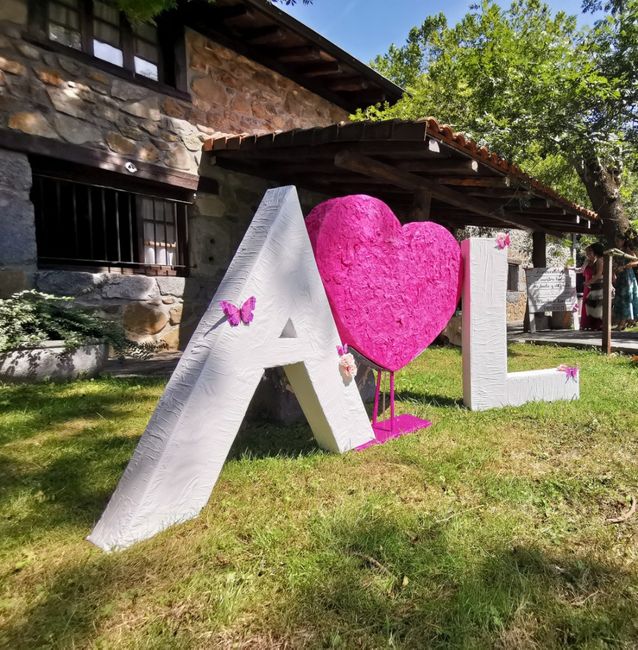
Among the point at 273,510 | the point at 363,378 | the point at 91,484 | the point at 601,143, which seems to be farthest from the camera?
the point at 601,143

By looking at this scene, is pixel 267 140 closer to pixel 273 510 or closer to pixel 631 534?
pixel 273 510

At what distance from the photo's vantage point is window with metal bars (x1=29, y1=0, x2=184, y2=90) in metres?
4.80

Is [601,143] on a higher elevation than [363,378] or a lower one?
higher

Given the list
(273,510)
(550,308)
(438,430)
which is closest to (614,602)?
(273,510)

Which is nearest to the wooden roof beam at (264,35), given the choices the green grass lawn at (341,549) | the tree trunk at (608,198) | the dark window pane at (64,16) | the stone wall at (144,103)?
the stone wall at (144,103)

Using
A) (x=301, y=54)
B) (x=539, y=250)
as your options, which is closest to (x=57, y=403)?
(x=301, y=54)

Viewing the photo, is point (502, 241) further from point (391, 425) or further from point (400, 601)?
point (400, 601)

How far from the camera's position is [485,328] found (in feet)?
10.5

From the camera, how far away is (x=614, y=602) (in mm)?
1329

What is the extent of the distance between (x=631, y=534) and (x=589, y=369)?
3.58m

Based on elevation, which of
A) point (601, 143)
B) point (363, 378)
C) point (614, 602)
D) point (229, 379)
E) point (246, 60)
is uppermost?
point (246, 60)

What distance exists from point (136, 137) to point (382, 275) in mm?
4185

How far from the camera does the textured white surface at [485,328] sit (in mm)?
3137

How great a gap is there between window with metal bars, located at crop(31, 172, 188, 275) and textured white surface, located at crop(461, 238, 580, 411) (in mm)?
4107
